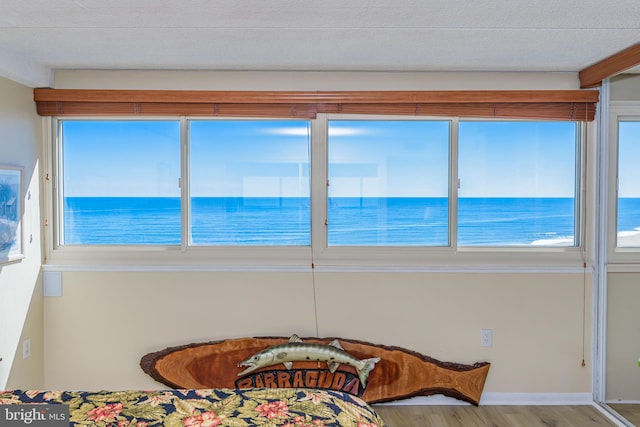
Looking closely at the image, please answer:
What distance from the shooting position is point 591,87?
3.40 m

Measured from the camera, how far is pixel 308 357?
10.7 ft

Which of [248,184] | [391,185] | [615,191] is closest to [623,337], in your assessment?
[615,191]

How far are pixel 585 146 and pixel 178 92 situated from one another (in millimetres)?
2796

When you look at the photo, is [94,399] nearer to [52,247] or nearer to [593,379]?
[52,247]

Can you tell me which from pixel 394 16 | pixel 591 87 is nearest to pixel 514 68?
pixel 591 87

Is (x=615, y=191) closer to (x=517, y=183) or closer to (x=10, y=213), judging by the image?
(x=517, y=183)

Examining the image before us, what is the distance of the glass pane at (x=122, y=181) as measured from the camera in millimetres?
3555

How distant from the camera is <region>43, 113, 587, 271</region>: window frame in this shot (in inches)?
137

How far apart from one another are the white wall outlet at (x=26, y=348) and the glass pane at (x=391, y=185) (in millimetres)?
2072

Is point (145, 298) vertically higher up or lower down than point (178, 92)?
lower down

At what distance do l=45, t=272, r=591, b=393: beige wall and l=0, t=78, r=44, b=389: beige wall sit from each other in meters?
0.13

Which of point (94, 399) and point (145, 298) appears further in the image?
point (145, 298)

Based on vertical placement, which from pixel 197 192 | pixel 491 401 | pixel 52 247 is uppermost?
pixel 197 192

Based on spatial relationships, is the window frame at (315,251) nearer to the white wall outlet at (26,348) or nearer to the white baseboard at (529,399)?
the white wall outlet at (26,348)
